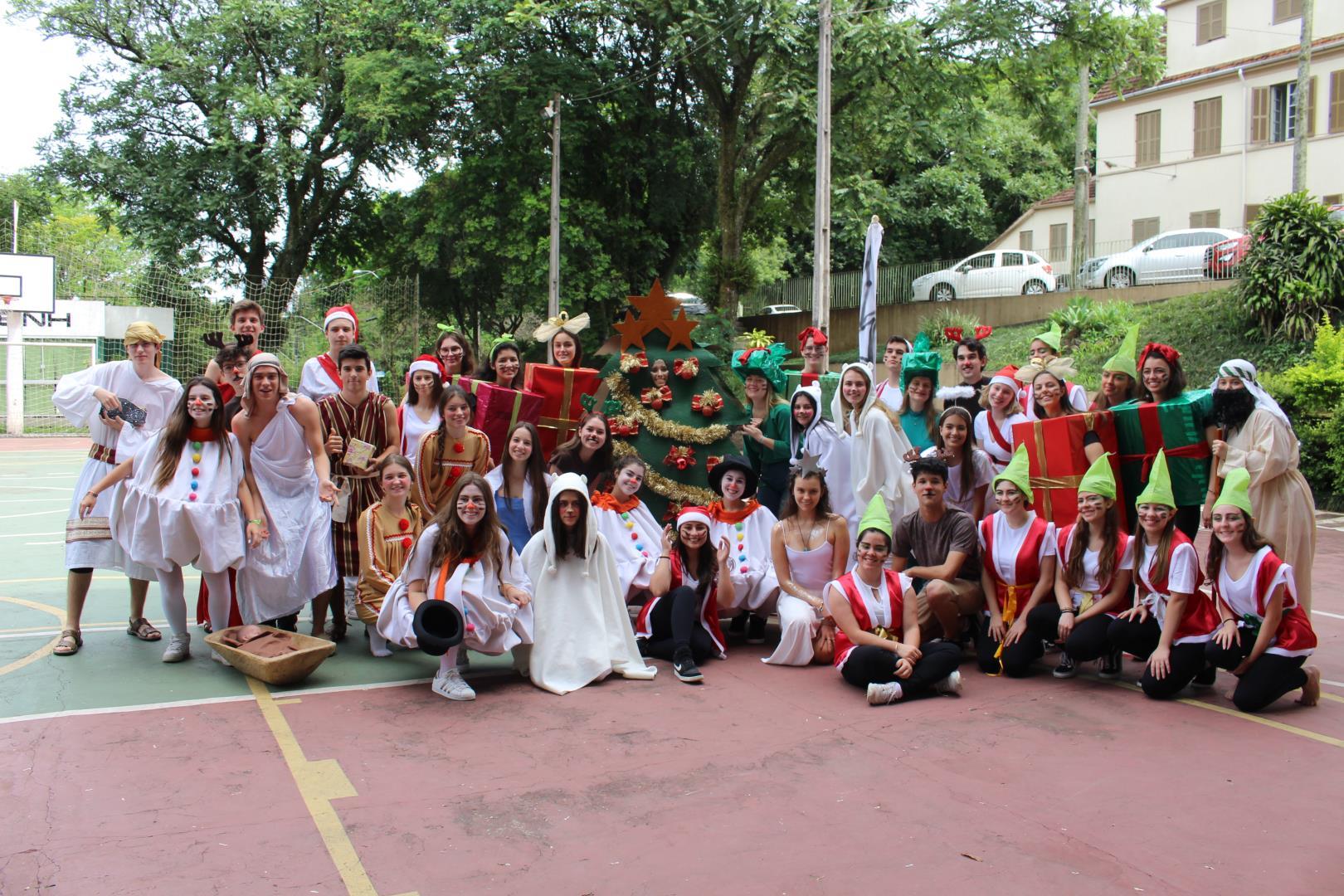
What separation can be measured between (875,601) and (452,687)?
→ 7.47ft

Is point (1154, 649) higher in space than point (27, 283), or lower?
lower

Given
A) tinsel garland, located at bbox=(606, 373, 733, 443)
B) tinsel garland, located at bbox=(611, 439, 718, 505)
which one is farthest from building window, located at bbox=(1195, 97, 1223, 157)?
tinsel garland, located at bbox=(611, 439, 718, 505)

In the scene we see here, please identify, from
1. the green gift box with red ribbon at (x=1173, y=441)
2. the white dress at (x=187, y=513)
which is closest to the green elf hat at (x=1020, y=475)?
the green gift box with red ribbon at (x=1173, y=441)

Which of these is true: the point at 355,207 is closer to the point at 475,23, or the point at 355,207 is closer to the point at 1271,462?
the point at 475,23

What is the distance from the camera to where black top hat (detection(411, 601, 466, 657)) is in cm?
578

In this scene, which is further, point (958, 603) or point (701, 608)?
point (701, 608)

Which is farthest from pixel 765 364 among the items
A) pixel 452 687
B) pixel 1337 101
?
pixel 1337 101

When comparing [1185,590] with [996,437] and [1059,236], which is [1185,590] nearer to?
[996,437]

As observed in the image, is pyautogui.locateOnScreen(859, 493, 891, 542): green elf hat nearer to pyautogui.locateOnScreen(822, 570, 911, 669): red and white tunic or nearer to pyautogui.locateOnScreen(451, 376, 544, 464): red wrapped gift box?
pyautogui.locateOnScreen(822, 570, 911, 669): red and white tunic

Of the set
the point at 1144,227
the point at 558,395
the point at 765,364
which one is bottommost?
the point at 558,395

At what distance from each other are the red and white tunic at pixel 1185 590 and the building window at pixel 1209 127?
1031 inches

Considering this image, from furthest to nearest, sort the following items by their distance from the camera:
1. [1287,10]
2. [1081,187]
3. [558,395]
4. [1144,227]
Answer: [1144,227] < [1287,10] < [1081,187] < [558,395]

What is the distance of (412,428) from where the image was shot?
7.33m

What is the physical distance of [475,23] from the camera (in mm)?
22953
